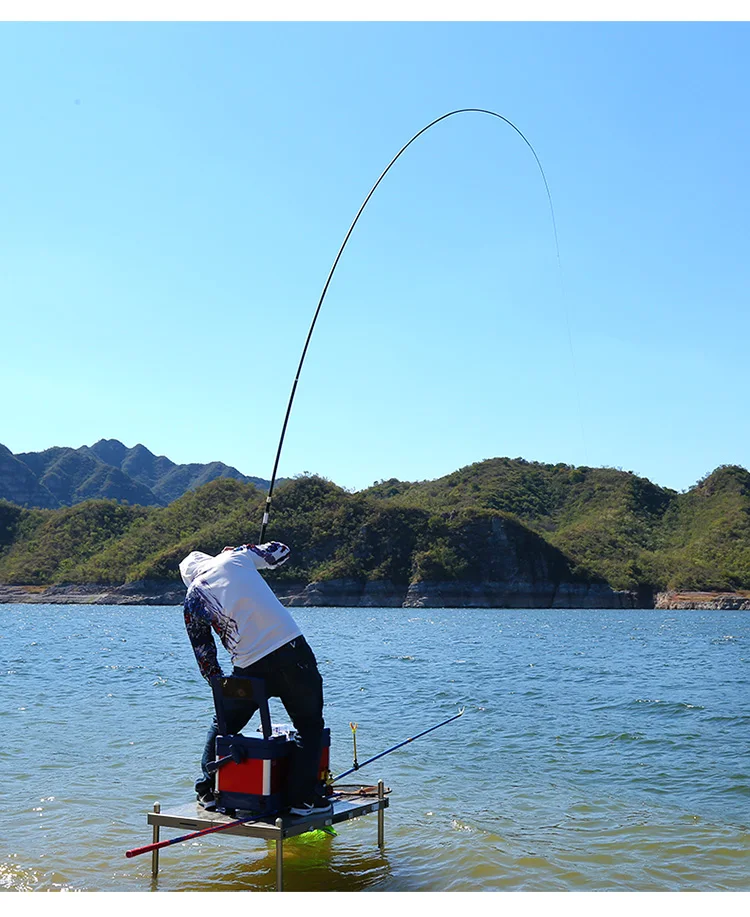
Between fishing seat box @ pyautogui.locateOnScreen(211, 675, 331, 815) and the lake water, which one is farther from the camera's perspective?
the lake water

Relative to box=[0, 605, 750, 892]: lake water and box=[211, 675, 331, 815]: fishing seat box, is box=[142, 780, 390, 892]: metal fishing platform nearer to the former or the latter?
box=[211, 675, 331, 815]: fishing seat box

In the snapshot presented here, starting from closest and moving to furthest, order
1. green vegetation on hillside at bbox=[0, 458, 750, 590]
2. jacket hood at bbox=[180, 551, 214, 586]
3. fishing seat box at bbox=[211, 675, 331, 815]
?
fishing seat box at bbox=[211, 675, 331, 815]
jacket hood at bbox=[180, 551, 214, 586]
green vegetation on hillside at bbox=[0, 458, 750, 590]

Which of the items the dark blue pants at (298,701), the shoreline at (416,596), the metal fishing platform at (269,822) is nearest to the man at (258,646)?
the dark blue pants at (298,701)

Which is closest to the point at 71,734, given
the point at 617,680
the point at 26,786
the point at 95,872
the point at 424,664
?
the point at 26,786

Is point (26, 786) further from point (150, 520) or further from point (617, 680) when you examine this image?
point (150, 520)

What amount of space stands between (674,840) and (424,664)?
2050cm

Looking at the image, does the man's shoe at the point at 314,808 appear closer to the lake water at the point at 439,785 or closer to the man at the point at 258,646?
the man at the point at 258,646

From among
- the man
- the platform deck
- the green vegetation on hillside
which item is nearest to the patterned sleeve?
the man

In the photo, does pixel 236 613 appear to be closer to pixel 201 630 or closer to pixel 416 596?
pixel 201 630

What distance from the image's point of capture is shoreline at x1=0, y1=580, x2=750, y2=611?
12400 centimetres

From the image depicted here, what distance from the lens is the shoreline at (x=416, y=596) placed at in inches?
4882

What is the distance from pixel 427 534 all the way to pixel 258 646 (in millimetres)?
130903

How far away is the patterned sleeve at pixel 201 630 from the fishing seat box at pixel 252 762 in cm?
9

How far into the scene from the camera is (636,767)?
38.2 feet
